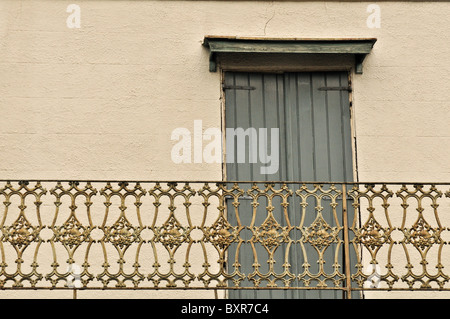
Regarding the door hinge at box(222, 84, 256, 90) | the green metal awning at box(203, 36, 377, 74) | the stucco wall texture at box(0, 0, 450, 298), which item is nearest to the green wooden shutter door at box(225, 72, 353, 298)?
the door hinge at box(222, 84, 256, 90)

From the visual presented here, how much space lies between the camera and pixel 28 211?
12.9m

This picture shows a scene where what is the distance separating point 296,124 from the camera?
13461 mm

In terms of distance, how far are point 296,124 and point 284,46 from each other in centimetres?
102

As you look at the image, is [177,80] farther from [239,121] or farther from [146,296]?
[146,296]

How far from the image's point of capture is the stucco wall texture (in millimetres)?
13164

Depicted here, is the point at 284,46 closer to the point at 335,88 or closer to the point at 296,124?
the point at 335,88

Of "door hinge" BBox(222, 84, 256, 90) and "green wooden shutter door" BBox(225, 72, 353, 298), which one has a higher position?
"door hinge" BBox(222, 84, 256, 90)

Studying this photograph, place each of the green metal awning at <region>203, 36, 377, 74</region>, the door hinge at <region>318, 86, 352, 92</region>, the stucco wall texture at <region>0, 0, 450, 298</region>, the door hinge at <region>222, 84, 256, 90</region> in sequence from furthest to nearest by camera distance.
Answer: the door hinge at <region>318, 86, 352, 92</region> → the door hinge at <region>222, 84, 256, 90</region> → the green metal awning at <region>203, 36, 377, 74</region> → the stucco wall texture at <region>0, 0, 450, 298</region>

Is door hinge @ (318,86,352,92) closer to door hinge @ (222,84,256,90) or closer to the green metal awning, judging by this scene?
the green metal awning

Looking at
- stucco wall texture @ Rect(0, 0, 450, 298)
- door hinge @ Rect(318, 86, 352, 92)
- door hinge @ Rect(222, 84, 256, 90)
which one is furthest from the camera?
door hinge @ Rect(318, 86, 352, 92)

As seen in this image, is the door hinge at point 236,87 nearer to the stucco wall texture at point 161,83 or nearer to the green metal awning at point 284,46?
the stucco wall texture at point 161,83

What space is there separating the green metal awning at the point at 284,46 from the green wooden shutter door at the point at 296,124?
0.37m

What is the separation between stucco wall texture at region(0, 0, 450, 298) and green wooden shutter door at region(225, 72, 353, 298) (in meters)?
0.22
